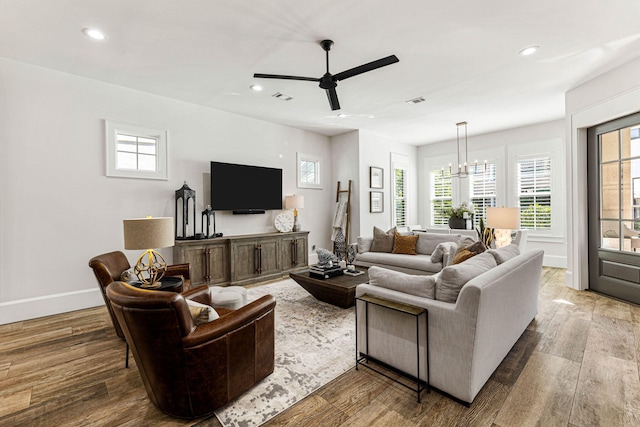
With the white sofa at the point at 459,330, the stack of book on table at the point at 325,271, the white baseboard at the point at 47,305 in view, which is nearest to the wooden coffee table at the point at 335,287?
the stack of book on table at the point at 325,271

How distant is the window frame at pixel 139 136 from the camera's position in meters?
4.02

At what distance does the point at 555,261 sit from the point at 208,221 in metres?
6.70

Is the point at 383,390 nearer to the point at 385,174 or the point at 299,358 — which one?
the point at 299,358

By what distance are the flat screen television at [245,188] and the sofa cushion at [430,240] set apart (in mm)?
2664

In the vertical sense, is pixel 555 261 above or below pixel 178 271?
below

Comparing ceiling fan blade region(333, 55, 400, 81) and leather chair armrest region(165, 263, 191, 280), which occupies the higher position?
ceiling fan blade region(333, 55, 400, 81)

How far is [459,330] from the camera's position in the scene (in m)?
1.85

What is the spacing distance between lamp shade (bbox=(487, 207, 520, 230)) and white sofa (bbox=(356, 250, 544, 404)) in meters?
1.35

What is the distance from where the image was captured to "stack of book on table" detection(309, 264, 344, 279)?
3.72 meters

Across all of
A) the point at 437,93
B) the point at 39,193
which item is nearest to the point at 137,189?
the point at 39,193

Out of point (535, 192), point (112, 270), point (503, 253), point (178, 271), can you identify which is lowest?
point (178, 271)

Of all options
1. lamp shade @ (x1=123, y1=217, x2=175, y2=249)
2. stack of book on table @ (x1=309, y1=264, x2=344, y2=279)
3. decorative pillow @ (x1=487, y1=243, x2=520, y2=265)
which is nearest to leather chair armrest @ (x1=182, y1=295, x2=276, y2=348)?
lamp shade @ (x1=123, y1=217, x2=175, y2=249)

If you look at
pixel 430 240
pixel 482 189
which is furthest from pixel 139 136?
pixel 482 189

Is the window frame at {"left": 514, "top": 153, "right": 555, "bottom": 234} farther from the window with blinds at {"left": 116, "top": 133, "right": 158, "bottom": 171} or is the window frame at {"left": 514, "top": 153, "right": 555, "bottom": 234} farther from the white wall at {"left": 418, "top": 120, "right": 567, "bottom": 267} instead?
the window with blinds at {"left": 116, "top": 133, "right": 158, "bottom": 171}
